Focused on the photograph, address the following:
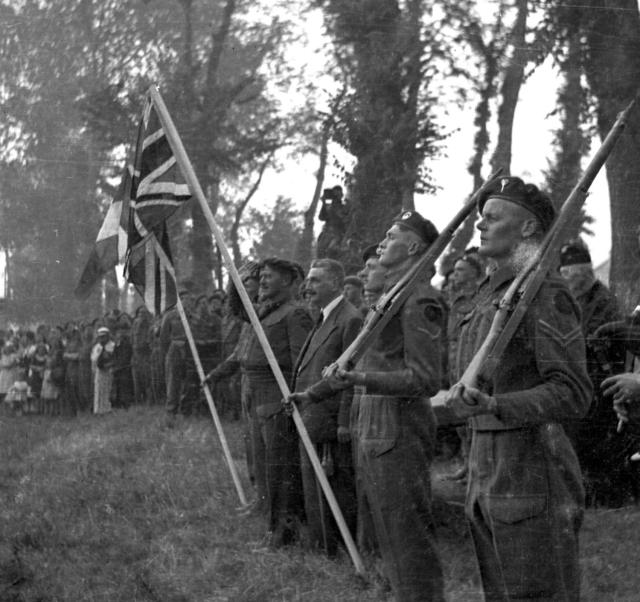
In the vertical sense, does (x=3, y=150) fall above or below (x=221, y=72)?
below

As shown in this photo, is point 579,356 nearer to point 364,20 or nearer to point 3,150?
point 364,20

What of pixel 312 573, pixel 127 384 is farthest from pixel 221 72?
pixel 127 384

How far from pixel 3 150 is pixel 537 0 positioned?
541 centimetres

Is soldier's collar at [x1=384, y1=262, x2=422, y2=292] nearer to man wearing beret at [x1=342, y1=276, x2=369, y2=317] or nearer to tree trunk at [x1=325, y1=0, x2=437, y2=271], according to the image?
tree trunk at [x1=325, y1=0, x2=437, y2=271]

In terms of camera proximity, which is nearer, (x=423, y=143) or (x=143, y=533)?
(x=423, y=143)

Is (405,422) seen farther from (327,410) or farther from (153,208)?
(153,208)

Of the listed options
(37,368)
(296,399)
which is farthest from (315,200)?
(37,368)

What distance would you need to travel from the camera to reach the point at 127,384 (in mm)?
15312

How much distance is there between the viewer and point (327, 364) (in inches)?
224

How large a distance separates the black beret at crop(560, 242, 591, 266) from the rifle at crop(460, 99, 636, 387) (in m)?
2.72

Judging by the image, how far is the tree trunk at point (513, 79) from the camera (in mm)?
5496

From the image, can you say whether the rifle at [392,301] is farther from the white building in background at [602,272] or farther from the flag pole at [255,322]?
the white building in background at [602,272]

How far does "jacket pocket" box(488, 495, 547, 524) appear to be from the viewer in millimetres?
3062

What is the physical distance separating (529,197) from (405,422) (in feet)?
4.44
